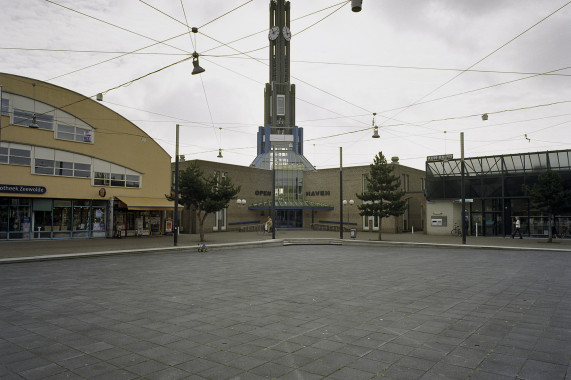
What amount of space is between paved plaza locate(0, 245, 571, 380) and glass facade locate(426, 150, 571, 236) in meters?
23.5

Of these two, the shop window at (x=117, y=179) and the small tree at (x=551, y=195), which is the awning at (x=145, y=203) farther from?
the small tree at (x=551, y=195)

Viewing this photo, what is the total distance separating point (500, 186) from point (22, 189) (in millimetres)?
39293

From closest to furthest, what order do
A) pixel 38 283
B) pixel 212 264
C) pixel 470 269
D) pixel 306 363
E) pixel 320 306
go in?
pixel 306 363
pixel 320 306
pixel 38 283
pixel 470 269
pixel 212 264

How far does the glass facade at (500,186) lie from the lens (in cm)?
3167

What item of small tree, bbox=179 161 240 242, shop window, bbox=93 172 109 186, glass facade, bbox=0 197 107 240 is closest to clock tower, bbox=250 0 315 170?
shop window, bbox=93 172 109 186

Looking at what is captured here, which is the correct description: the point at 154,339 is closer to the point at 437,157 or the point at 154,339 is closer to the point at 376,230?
the point at 437,157

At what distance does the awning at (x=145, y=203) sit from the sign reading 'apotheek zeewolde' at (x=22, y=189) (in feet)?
18.8

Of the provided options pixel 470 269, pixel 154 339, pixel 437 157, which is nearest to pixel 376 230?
pixel 437 157

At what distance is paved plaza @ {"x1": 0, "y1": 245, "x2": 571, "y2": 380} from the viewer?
15.9ft

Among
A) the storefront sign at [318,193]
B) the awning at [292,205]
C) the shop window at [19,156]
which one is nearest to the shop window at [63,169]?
the shop window at [19,156]

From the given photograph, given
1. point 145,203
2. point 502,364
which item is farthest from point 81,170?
point 502,364

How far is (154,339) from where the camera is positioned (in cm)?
596

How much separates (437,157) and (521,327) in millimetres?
33005

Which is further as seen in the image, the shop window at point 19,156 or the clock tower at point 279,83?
the clock tower at point 279,83
